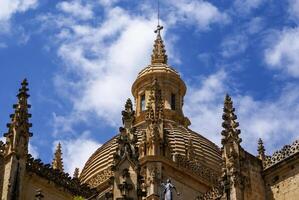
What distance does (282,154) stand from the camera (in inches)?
1216

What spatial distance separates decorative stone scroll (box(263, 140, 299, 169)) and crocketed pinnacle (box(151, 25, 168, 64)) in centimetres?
2739

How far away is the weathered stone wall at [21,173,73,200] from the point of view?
35.6 m

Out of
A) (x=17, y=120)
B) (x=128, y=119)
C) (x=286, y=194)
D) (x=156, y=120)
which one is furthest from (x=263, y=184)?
(x=156, y=120)

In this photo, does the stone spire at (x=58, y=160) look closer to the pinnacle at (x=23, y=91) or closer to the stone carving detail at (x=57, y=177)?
the stone carving detail at (x=57, y=177)

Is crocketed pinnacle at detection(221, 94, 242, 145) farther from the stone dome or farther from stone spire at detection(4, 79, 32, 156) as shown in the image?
stone spire at detection(4, 79, 32, 156)

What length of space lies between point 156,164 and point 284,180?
37.5 ft

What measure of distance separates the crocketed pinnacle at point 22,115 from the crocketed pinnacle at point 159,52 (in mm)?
24256

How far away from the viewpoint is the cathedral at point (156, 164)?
29875mm

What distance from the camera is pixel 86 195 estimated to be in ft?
129

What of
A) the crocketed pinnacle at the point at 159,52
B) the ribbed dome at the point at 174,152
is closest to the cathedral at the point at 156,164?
the ribbed dome at the point at 174,152

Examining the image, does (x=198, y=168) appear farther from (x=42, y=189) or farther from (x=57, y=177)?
(x=42, y=189)

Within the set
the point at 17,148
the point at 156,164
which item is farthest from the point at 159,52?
the point at 17,148

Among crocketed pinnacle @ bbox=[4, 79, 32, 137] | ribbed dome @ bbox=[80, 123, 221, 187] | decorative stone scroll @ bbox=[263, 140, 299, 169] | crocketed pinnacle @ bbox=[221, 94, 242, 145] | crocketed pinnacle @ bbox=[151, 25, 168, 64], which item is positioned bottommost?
decorative stone scroll @ bbox=[263, 140, 299, 169]

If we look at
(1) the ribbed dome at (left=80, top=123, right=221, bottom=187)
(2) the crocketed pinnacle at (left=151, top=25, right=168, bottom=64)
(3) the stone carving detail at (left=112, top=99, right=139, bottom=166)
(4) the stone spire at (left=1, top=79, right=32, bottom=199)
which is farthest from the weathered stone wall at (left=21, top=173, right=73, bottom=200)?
(2) the crocketed pinnacle at (left=151, top=25, right=168, bottom=64)
